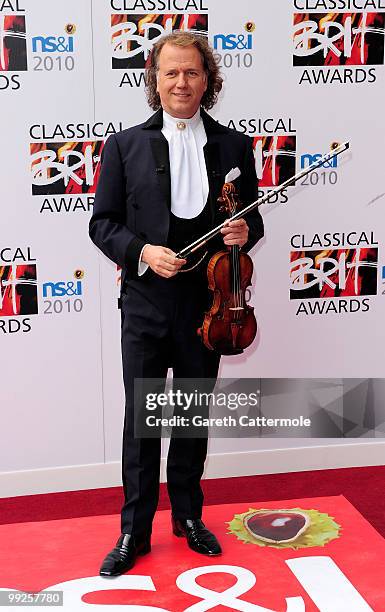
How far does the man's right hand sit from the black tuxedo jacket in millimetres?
52

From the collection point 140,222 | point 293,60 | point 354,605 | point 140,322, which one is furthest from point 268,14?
point 354,605

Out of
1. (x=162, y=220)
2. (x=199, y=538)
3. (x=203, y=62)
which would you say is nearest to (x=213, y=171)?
(x=162, y=220)

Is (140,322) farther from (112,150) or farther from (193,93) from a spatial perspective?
(193,93)

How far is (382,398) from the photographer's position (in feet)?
14.7

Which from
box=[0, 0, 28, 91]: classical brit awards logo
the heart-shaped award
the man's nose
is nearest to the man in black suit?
the man's nose

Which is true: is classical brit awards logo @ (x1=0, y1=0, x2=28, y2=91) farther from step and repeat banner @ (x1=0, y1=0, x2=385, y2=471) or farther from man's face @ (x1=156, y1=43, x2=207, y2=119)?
man's face @ (x1=156, y1=43, x2=207, y2=119)

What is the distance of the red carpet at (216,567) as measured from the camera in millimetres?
3062

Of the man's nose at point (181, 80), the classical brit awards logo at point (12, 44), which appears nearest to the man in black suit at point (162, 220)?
the man's nose at point (181, 80)

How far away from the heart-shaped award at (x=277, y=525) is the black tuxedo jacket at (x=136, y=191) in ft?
3.91

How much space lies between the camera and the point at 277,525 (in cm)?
366

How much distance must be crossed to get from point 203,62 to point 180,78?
137mm

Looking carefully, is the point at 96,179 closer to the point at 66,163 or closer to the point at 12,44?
the point at 66,163

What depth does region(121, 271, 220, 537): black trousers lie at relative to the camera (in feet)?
10.3

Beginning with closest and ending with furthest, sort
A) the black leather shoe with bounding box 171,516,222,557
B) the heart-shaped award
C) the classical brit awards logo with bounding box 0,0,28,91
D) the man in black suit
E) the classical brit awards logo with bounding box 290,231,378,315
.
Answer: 1. the man in black suit
2. the black leather shoe with bounding box 171,516,222,557
3. the heart-shaped award
4. the classical brit awards logo with bounding box 0,0,28,91
5. the classical brit awards logo with bounding box 290,231,378,315
